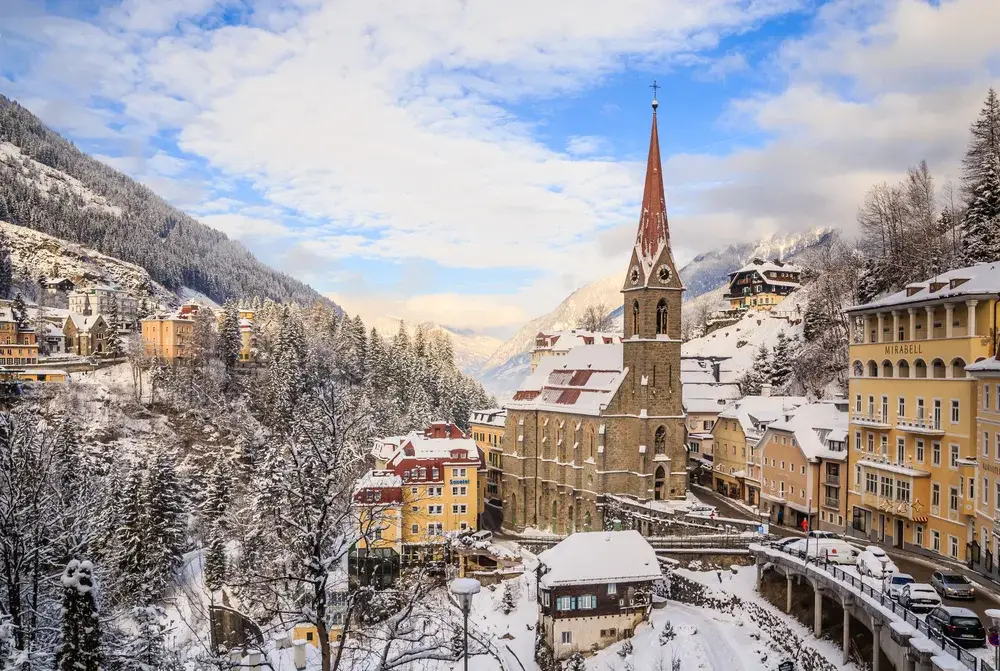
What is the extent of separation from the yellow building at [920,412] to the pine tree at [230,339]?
73.4 m

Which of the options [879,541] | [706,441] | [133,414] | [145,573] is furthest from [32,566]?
[133,414]

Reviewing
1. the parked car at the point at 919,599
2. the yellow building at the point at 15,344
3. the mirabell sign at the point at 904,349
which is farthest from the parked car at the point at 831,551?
the yellow building at the point at 15,344

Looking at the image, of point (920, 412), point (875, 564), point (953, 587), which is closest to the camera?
point (953, 587)

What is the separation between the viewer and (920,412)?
103 ft

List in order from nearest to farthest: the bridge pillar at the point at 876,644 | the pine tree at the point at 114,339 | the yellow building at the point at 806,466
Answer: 1. the bridge pillar at the point at 876,644
2. the yellow building at the point at 806,466
3. the pine tree at the point at 114,339

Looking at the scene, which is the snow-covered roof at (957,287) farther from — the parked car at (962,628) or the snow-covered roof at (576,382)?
the snow-covered roof at (576,382)

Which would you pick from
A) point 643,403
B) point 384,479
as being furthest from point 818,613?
point 384,479

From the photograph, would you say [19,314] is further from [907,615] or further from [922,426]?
[907,615]

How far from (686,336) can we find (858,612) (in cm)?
9915

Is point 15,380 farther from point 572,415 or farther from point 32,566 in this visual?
point 32,566

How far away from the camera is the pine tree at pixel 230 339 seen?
289 ft

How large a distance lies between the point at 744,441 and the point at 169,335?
7348cm

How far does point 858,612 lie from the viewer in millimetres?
23453

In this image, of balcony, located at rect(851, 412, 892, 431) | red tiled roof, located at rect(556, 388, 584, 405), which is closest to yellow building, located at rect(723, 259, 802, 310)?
red tiled roof, located at rect(556, 388, 584, 405)
